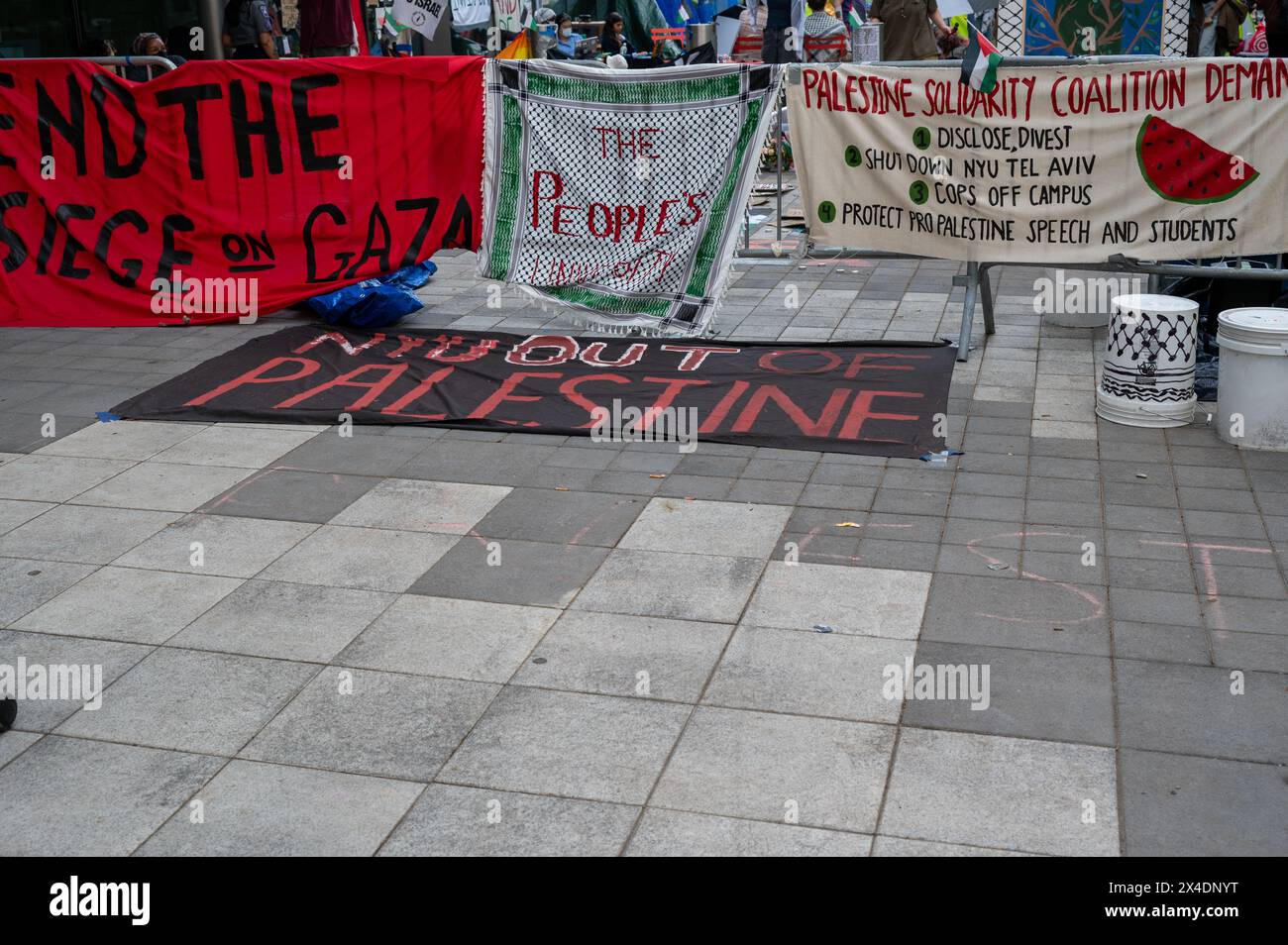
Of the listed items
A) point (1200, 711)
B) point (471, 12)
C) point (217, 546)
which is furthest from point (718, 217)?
point (471, 12)

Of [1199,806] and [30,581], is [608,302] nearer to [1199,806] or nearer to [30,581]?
[30,581]

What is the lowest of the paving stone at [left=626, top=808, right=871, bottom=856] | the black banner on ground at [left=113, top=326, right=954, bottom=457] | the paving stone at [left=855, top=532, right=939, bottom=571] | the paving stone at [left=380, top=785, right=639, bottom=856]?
the paving stone at [left=380, top=785, right=639, bottom=856]

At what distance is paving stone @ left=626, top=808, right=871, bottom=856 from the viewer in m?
3.96

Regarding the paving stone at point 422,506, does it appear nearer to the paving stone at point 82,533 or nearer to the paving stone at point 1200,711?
the paving stone at point 82,533

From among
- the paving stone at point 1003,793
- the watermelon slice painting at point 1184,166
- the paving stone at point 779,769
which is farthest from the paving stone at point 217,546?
the watermelon slice painting at point 1184,166

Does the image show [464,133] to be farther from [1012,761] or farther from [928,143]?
[1012,761]

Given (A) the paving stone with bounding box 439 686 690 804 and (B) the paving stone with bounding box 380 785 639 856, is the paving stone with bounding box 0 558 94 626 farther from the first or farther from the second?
(B) the paving stone with bounding box 380 785 639 856

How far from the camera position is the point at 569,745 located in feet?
15.1

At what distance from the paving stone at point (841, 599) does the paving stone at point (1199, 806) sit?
1.18 m

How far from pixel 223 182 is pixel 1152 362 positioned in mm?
7195

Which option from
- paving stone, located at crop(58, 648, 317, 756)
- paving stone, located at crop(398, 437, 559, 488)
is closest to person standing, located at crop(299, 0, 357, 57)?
paving stone, located at crop(398, 437, 559, 488)

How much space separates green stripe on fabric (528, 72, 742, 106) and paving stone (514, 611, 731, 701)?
17.6ft

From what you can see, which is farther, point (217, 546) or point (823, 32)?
point (823, 32)

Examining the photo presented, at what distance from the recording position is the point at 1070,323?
32.8ft
